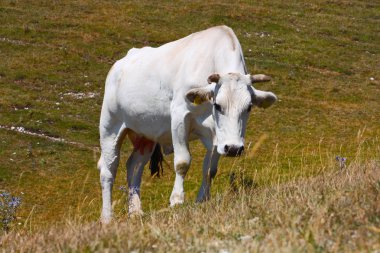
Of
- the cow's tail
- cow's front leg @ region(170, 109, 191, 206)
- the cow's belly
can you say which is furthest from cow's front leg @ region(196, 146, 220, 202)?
the cow's tail

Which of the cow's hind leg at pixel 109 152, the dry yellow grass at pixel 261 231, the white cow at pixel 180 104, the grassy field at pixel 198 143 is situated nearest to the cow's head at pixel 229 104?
the white cow at pixel 180 104

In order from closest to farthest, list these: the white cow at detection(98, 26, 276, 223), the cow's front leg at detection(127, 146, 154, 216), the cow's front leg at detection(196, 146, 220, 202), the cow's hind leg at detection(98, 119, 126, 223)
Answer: the white cow at detection(98, 26, 276, 223) → the cow's front leg at detection(196, 146, 220, 202) → the cow's front leg at detection(127, 146, 154, 216) → the cow's hind leg at detection(98, 119, 126, 223)

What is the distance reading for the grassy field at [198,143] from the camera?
773cm

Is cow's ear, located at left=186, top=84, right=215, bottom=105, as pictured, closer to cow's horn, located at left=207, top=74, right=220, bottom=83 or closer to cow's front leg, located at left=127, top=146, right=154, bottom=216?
cow's horn, located at left=207, top=74, right=220, bottom=83

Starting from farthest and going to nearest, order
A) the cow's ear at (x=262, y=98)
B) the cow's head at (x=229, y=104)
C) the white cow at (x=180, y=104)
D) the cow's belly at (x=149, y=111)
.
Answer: the cow's belly at (x=149, y=111)
the cow's ear at (x=262, y=98)
the white cow at (x=180, y=104)
the cow's head at (x=229, y=104)

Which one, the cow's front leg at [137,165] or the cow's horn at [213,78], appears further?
the cow's front leg at [137,165]

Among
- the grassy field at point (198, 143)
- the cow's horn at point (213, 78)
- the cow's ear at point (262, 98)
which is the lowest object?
the grassy field at point (198, 143)

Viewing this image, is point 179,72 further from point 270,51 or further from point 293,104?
point 270,51

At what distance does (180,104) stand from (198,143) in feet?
61.3

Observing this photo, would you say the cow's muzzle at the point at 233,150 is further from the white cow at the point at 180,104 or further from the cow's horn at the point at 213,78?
the cow's horn at the point at 213,78

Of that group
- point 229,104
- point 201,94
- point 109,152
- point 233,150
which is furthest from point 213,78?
point 109,152

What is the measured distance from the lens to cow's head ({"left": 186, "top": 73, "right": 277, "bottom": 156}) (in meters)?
13.0

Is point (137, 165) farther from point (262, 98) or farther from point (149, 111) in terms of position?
point (262, 98)

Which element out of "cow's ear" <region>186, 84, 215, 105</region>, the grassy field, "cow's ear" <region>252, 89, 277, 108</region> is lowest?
the grassy field
